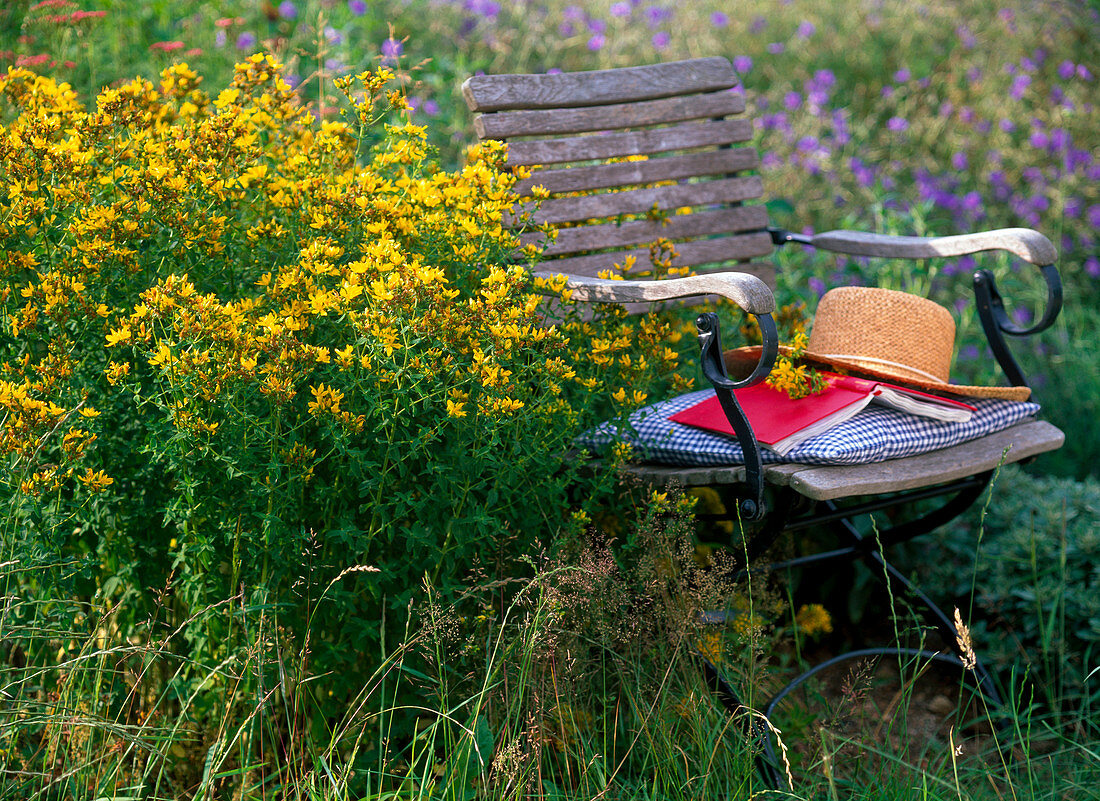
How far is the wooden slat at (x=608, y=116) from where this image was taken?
96.7 inches

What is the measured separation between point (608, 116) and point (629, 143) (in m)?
0.09

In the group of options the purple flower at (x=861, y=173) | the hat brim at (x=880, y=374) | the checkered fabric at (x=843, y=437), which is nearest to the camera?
the checkered fabric at (x=843, y=437)

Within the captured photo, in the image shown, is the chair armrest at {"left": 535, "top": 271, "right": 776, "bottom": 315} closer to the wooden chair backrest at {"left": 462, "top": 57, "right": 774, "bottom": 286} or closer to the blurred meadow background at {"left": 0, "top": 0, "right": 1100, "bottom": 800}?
the blurred meadow background at {"left": 0, "top": 0, "right": 1100, "bottom": 800}

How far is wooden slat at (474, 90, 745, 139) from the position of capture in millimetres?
2457

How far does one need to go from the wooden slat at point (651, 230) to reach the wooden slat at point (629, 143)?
0.20 metres

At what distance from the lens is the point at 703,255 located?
2713 mm

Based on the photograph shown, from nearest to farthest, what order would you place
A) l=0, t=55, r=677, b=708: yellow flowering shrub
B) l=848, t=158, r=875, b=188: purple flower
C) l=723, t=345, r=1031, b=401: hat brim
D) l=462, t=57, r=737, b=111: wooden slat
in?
1. l=0, t=55, r=677, b=708: yellow flowering shrub
2. l=723, t=345, r=1031, b=401: hat brim
3. l=462, t=57, r=737, b=111: wooden slat
4. l=848, t=158, r=875, b=188: purple flower

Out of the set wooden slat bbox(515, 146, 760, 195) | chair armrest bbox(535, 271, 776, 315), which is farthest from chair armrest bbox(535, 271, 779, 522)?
wooden slat bbox(515, 146, 760, 195)

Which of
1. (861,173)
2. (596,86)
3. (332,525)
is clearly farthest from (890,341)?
(861,173)

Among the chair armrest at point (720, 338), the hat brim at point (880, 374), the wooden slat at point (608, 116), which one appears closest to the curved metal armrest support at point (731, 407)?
the chair armrest at point (720, 338)

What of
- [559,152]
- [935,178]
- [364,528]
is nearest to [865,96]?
[935,178]

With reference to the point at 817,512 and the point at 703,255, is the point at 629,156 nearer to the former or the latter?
the point at 703,255

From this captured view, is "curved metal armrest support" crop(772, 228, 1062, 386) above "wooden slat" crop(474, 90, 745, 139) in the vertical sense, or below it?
below

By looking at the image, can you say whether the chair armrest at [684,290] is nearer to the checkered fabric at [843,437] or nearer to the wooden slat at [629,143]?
the checkered fabric at [843,437]
